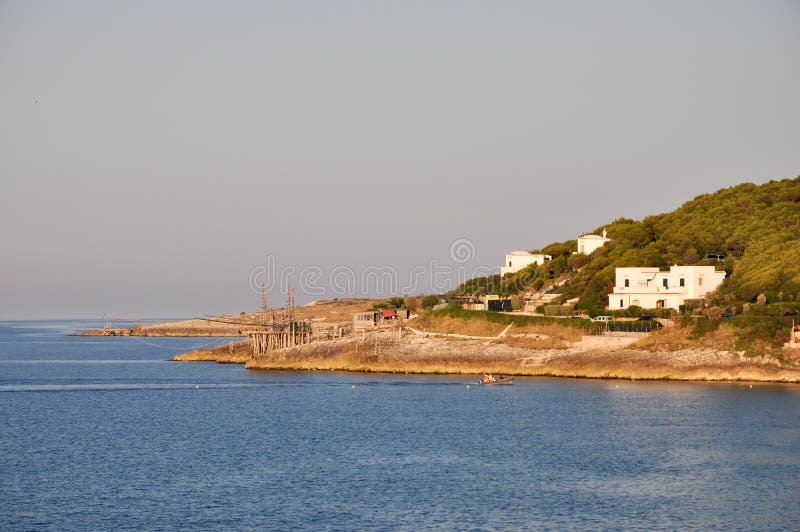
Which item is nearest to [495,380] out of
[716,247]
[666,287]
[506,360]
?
[506,360]

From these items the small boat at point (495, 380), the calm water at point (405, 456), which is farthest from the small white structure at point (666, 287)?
the small boat at point (495, 380)

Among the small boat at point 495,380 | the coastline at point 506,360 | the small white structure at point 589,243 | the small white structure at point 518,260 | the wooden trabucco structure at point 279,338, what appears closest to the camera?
the coastline at point 506,360

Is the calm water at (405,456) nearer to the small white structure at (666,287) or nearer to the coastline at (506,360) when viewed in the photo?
the coastline at (506,360)

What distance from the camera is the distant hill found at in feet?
326

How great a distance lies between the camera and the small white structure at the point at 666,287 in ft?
328

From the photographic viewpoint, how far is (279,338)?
112438 millimetres

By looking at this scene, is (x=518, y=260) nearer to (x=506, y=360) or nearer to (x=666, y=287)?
(x=666, y=287)

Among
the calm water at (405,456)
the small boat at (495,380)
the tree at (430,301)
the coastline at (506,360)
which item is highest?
the tree at (430,301)

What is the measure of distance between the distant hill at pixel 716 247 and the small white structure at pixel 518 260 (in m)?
2.43

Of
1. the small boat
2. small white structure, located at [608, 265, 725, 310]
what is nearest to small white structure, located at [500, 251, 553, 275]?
small white structure, located at [608, 265, 725, 310]

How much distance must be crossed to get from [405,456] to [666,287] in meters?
57.9

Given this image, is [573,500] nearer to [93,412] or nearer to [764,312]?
[93,412]

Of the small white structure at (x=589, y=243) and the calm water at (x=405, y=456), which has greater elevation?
the small white structure at (x=589, y=243)

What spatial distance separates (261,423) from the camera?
6284 cm
